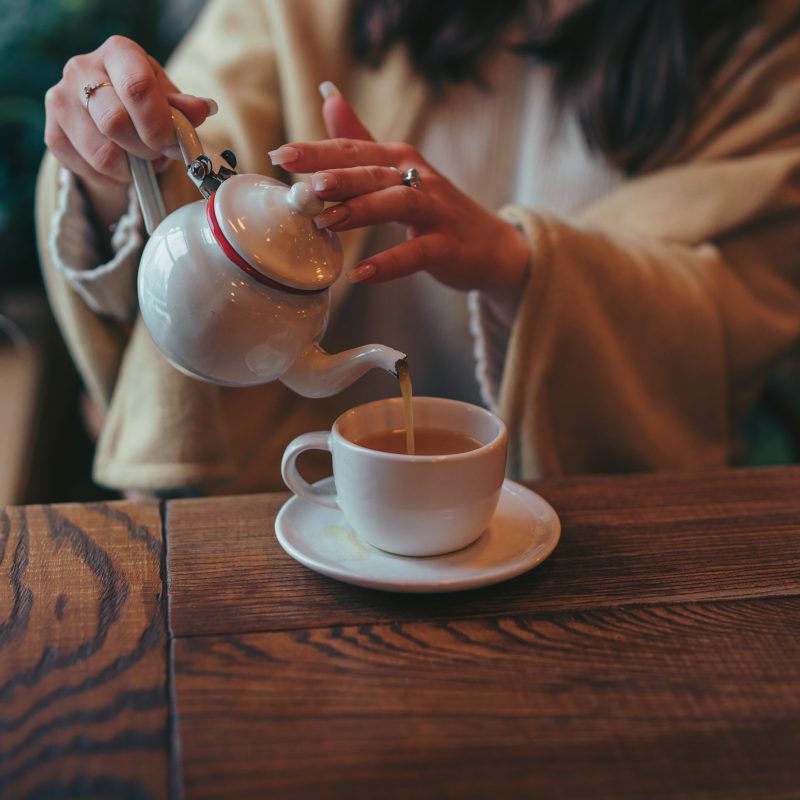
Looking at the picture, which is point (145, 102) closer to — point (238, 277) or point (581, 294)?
point (238, 277)

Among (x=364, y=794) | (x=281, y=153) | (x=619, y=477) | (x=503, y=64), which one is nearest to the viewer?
(x=364, y=794)

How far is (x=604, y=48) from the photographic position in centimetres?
103

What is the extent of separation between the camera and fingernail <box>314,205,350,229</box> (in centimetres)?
50

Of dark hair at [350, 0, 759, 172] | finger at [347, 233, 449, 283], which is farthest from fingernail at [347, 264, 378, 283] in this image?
dark hair at [350, 0, 759, 172]

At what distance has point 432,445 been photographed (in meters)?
0.61

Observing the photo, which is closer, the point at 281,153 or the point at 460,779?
the point at 460,779

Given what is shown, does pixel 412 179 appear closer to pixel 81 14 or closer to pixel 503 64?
pixel 503 64

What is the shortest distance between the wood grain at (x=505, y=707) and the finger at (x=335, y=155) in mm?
307

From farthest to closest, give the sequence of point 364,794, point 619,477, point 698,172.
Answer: point 698,172 < point 619,477 < point 364,794

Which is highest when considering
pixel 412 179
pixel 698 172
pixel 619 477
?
pixel 412 179

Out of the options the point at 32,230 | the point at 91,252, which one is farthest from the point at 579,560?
the point at 32,230

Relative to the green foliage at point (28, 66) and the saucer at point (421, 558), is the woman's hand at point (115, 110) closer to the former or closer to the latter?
the saucer at point (421, 558)

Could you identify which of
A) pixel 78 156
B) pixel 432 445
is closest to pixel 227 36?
pixel 78 156

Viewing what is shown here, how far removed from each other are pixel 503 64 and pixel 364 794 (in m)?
0.96
